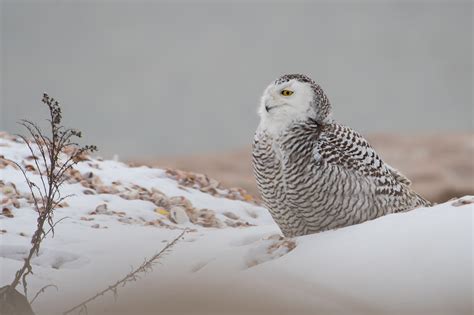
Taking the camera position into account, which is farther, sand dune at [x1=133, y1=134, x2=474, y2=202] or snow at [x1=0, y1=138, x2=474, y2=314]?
sand dune at [x1=133, y1=134, x2=474, y2=202]

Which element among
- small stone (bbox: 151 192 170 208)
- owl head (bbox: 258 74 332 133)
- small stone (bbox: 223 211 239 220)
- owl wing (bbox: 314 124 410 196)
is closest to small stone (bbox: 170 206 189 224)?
small stone (bbox: 151 192 170 208)

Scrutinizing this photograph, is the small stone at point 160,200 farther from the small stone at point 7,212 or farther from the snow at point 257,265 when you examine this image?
the small stone at point 7,212

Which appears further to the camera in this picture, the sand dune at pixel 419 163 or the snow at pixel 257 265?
the sand dune at pixel 419 163

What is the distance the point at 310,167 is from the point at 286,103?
27cm

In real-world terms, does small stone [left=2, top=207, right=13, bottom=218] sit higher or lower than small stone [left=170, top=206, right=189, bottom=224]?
lower

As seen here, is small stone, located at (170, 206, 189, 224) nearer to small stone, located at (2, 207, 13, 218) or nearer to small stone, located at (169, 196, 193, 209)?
small stone, located at (169, 196, 193, 209)

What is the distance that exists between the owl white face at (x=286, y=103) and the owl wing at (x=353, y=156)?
13 centimetres

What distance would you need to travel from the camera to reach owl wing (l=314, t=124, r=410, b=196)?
279cm

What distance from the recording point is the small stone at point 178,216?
3.54 meters

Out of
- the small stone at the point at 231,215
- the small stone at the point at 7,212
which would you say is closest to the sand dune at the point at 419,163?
the small stone at the point at 231,215

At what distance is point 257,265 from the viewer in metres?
2.47

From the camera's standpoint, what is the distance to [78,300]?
2393 mm

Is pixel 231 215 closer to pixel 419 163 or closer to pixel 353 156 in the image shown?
pixel 353 156

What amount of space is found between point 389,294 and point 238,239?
3.23ft
